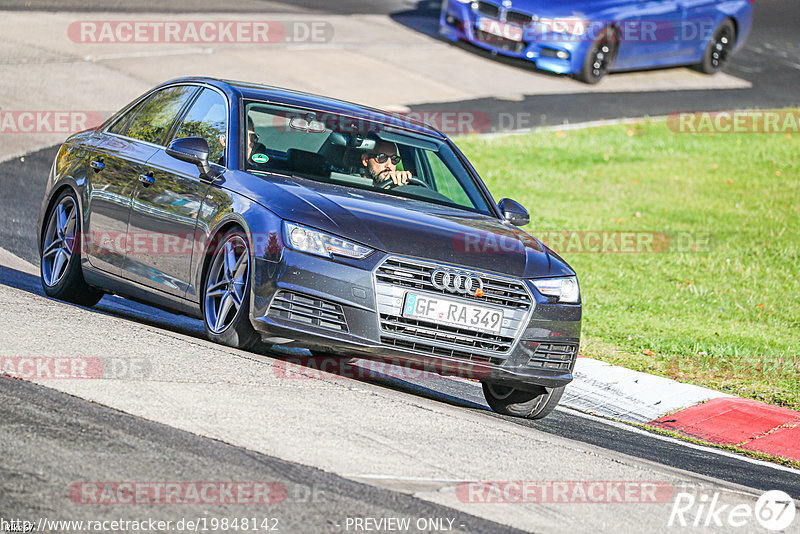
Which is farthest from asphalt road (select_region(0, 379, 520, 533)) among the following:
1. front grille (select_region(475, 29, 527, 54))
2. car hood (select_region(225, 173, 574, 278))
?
front grille (select_region(475, 29, 527, 54))

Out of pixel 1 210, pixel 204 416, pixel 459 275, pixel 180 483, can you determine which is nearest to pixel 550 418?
pixel 459 275

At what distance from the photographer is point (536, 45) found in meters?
21.9

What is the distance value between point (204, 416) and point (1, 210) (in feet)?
24.5

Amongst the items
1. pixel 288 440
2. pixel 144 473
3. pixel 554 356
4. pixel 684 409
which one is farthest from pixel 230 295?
pixel 684 409

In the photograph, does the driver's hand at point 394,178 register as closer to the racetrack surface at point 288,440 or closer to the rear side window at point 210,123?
the rear side window at point 210,123

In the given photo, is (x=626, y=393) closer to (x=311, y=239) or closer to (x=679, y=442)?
(x=679, y=442)

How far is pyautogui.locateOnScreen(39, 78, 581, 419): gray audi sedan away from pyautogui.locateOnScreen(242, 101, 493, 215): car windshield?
0.01 meters

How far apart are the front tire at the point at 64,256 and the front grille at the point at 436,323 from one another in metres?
2.89

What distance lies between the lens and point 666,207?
57.4 ft

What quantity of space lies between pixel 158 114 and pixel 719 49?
18124 mm

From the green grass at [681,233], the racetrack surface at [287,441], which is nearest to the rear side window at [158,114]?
the racetrack surface at [287,441]

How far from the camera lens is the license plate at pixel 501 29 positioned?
21.8 meters

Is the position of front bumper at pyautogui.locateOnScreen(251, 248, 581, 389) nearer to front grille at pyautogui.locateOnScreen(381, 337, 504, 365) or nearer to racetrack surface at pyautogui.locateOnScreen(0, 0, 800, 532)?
front grille at pyautogui.locateOnScreen(381, 337, 504, 365)

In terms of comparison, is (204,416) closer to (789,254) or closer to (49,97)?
(789,254)
